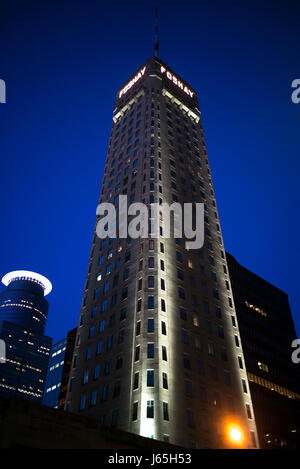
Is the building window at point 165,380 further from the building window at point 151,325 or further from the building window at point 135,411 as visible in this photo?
the building window at point 151,325

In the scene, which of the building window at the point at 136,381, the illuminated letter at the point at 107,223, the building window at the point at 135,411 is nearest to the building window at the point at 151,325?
the building window at the point at 136,381

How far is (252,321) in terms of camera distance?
327 feet

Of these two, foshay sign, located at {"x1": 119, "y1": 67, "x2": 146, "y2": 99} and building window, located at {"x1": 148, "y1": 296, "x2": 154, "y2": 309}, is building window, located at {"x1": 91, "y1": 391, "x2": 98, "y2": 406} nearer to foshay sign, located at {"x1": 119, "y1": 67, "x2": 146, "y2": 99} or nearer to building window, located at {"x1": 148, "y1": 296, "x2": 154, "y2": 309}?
building window, located at {"x1": 148, "y1": 296, "x2": 154, "y2": 309}

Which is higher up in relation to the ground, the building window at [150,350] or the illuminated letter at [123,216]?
the illuminated letter at [123,216]

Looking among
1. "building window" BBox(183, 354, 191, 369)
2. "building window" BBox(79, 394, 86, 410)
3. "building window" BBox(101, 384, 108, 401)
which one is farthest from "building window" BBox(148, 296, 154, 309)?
"building window" BBox(79, 394, 86, 410)

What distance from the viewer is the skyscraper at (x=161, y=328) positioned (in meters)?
51.8

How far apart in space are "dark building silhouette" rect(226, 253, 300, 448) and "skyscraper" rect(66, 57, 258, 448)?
23.7 m

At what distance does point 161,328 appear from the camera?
57250mm

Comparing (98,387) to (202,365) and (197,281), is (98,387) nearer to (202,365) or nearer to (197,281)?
(202,365)

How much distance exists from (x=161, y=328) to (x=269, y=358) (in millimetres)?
50073

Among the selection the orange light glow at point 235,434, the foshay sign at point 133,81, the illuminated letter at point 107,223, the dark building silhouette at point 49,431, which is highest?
the foshay sign at point 133,81

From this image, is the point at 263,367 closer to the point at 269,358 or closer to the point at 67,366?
the point at 269,358

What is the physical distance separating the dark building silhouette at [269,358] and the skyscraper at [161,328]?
23709mm
